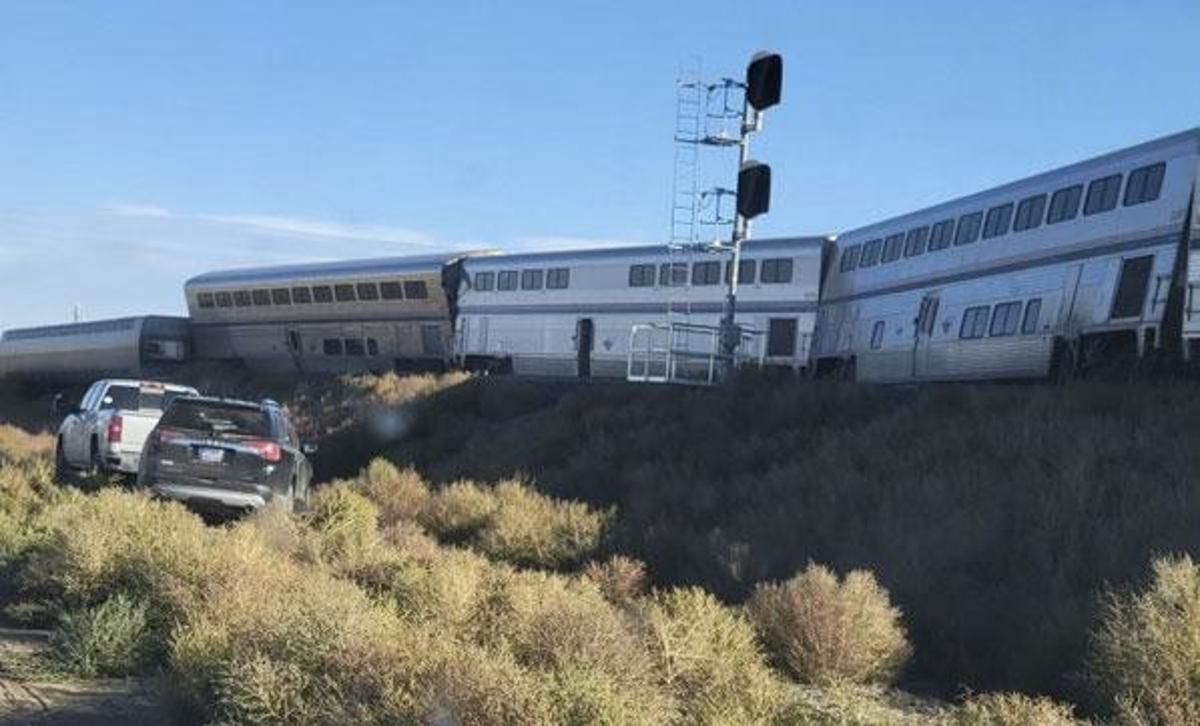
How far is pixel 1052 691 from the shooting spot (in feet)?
28.1

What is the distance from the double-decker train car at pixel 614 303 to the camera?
1368 inches

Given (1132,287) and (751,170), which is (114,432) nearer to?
(751,170)

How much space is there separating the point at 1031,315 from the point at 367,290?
26.0m

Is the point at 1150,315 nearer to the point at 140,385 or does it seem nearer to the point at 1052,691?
the point at 1052,691

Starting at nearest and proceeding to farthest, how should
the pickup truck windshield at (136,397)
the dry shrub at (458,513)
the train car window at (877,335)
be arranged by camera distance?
the dry shrub at (458,513) < the pickup truck windshield at (136,397) < the train car window at (877,335)

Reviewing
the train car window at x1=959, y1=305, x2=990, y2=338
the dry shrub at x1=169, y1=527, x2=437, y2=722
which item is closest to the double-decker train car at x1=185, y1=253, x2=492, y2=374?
the train car window at x1=959, y1=305, x2=990, y2=338

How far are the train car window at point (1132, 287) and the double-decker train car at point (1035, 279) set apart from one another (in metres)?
0.02

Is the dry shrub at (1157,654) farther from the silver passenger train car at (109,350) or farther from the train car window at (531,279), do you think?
the silver passenger train car at (109,350)

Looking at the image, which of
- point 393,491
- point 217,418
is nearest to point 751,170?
point 393,491

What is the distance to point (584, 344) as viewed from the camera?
38906 millimetres

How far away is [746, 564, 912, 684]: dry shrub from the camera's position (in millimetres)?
8828

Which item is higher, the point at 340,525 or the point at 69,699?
the point at 69,699

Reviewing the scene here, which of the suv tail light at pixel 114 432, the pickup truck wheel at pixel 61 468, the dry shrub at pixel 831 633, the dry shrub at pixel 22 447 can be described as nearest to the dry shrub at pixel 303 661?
the dry shrub at pixel 831 633

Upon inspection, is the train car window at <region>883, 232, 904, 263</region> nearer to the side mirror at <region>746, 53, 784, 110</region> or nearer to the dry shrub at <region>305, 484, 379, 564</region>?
the side mirror at <region>746, 53, 784, 110</region>
